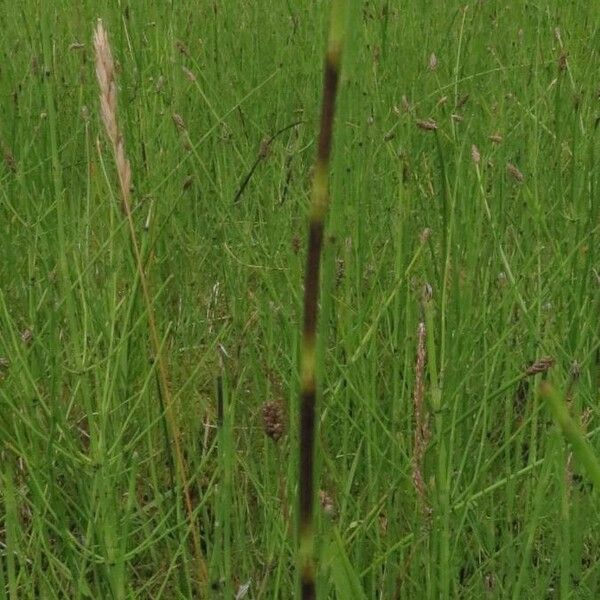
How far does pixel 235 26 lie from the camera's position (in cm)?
336

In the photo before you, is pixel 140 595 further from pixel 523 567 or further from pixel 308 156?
pixel 308 156

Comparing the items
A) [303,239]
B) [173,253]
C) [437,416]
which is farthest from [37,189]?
[437,416]

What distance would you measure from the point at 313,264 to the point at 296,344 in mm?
750

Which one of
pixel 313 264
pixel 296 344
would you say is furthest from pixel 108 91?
pixel 313 264

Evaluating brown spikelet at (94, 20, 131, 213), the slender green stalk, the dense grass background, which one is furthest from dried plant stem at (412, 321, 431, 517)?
the slender green stalk

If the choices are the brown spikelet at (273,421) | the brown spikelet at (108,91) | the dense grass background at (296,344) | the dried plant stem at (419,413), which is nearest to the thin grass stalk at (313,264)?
the dense grass background at (296,344)

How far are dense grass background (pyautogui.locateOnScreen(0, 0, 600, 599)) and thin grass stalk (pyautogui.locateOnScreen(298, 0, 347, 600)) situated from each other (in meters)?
0.08

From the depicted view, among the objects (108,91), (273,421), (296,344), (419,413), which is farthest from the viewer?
(296,344)

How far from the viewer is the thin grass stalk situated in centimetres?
35

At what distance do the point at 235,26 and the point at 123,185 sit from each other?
7.92 feet

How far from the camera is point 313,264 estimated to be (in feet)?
1.19

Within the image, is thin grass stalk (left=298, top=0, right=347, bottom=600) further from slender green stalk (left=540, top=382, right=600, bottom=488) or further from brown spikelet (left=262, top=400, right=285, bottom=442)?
brown spikelet (left=262, top=400, right=285, bottom=442)

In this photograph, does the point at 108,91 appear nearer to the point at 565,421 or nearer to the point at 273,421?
the point at 273,421

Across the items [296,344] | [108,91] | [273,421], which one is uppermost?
[108,91]
